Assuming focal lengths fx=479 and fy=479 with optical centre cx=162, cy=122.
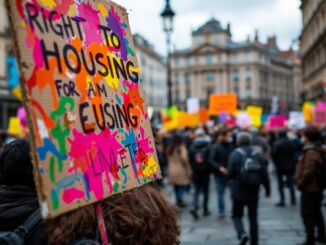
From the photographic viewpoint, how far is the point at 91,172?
2.17 metres

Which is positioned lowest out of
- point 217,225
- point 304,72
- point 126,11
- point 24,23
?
point 217,225

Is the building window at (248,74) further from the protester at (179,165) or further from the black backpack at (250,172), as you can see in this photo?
the black backpack at (250,172)

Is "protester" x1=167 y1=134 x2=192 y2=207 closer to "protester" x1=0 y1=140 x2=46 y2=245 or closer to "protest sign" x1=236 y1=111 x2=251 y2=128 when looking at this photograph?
"protester" x1=0 y1=140 x2=46 y2=245

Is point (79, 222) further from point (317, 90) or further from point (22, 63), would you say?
point (317, 90)

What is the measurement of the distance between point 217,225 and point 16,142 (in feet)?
21.6

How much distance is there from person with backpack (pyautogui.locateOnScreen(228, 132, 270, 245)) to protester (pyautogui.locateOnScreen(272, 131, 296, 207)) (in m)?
4.01

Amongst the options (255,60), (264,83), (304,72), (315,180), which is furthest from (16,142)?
(264,83)

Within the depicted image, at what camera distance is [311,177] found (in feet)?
21.0

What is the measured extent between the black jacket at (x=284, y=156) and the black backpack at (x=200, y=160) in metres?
1.81

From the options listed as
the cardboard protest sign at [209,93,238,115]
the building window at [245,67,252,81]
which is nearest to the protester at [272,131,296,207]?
the cardboard protest sign at [209,93,238,115]

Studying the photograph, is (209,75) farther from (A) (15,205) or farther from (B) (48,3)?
(B) (48,3)

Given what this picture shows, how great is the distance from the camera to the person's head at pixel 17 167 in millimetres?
2441

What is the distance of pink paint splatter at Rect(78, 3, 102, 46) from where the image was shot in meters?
2.37

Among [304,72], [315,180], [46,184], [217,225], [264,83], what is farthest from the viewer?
[264,83]
